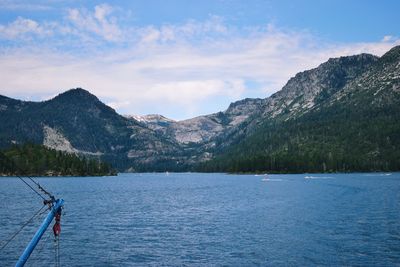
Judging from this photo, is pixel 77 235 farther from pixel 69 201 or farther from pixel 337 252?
pixel 69 201

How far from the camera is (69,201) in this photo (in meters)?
153

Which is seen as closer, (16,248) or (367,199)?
(16,248)

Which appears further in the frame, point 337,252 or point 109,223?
point 109,223

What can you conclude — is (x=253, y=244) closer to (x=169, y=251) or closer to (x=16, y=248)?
(x=169, y=251)

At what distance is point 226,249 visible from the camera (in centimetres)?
7156

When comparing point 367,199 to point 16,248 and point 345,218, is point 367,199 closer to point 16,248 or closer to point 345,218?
point 345,218

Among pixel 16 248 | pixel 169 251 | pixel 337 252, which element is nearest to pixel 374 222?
pixel 337 252

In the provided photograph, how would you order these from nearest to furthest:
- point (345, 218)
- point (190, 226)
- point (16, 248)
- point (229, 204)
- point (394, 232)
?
1. point (16, 248)
2. point (394, 232)
3. point (190, 226)
4. point (345, 218)
5. point (229, 204)

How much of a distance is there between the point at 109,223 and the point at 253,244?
38696mm

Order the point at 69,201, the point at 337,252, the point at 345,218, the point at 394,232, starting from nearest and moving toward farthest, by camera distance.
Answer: the point at 337,252 < the point at 394,232 < the point at 345,218 < the point at 69,201

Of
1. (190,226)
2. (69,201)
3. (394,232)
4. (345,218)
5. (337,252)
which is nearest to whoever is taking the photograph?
(337,252)

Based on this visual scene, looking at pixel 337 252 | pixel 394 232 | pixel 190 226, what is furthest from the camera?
pixel 190 226

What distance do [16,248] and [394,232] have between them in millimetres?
67014

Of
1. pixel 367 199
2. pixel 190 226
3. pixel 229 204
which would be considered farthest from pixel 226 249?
pixel 367 199
